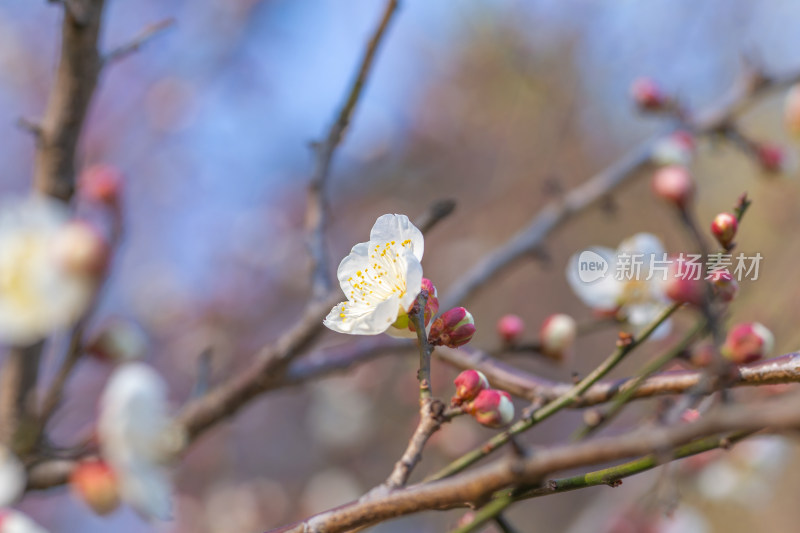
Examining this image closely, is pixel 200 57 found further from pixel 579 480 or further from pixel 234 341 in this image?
pixel 579 480

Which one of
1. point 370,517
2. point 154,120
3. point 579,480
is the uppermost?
point 154,120

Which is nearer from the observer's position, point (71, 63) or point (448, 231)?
point (71, 63)

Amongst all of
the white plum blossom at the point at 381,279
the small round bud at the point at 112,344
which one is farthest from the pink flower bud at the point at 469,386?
the small round bud at the point at 112,344

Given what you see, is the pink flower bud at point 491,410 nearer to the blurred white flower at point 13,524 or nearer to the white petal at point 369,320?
the white petal at point 369,320

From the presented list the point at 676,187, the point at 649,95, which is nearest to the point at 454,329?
the point at 676,187

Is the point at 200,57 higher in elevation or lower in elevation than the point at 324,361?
higher

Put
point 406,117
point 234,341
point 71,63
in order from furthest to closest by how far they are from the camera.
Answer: point 406,117 < point 234,341 < point 71,63

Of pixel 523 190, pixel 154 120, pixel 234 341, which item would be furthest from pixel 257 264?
pixel 523 190
